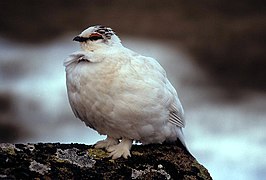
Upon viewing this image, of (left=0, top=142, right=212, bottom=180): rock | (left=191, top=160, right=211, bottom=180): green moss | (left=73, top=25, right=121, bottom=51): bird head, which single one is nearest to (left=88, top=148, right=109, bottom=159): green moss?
(left=0, top=142, right=212, bottom=180): rock

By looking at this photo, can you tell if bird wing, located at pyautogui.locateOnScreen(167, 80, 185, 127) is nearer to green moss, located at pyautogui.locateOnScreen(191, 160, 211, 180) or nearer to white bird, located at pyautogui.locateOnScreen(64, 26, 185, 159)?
white bird, located at pyautogui.locateOnScreen(64, 26, 185, 159)

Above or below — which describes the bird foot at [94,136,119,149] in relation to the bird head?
below

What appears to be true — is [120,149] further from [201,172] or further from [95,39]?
[95,39]

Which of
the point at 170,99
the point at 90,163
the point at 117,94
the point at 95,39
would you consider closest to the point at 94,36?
the point at 95,39

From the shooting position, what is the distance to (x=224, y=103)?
6.92 m

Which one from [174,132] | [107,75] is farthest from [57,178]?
[174,132]

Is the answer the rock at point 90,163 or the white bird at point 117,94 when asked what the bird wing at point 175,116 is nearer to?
the white bird at point 117,94

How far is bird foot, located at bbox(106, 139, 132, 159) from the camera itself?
3229 mm

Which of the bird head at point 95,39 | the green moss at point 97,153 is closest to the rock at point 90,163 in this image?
the green moss at point 97,153

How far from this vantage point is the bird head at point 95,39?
347 centimetres

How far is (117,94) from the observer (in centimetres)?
332

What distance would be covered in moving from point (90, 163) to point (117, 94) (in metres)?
0.38

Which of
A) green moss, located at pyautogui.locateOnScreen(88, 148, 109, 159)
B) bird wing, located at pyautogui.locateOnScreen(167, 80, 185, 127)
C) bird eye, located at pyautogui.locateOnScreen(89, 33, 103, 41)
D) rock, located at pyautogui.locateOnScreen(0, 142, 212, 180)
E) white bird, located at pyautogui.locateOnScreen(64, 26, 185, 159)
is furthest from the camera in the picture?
bird wing, located at pyautogui.locateOnScreen(167, 80, 185, 127)

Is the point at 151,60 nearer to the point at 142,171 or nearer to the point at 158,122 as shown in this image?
the point at 158,122
